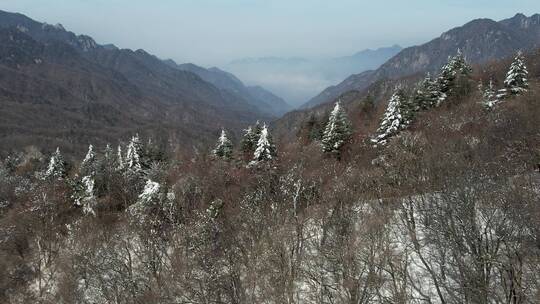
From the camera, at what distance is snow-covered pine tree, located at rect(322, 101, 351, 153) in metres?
35.8

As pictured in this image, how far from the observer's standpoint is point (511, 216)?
44.7 feet

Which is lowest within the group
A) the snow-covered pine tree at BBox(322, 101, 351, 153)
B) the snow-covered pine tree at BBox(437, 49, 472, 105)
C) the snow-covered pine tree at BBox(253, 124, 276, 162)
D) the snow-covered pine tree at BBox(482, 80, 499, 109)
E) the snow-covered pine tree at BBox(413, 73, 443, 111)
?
the snow-covered pine tree at BBox(253, 124, 276, 162)

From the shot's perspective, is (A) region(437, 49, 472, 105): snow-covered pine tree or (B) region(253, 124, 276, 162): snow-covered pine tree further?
(A) region(437, 49, 472, 105): snow-covered pine tree

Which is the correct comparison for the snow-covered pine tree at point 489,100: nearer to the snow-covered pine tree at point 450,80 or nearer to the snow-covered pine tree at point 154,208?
the snow-covered pine tree at point 450,80

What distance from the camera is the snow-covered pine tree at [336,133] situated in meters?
35.8

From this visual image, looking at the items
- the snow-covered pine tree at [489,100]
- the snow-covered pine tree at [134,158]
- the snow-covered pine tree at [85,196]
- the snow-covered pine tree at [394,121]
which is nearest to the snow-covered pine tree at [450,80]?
the snow-covered pine tree at [489,100]

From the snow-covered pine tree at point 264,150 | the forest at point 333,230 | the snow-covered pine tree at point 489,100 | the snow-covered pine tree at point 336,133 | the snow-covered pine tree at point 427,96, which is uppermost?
the snow-covered pine tree at point 427,96

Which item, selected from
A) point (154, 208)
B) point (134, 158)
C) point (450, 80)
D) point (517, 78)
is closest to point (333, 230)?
point (154, 208)

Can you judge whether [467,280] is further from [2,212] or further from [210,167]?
[2,212]

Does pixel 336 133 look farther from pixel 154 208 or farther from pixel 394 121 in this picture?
pixel 154 208

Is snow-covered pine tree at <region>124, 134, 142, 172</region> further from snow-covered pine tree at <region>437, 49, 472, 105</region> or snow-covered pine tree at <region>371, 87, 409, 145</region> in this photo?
snow-covered pine tree at <region>437, 49, 472, 105</region>

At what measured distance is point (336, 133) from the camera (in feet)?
121

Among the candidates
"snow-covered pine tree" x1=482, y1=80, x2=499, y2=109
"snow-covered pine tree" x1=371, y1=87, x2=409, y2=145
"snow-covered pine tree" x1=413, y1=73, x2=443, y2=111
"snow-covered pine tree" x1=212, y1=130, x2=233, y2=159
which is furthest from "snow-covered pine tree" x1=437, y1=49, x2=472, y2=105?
"snow-covered pine tree" x1=212, y1=130, x2=233, y2=159

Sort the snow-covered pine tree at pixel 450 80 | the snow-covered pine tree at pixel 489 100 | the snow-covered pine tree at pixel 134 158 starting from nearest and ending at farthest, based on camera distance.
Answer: the snow-covered pine tree at pixel 489 100, the snow-covered pine tree at pixel 134 158, the snow-covered pine tree at pixel 450 80
